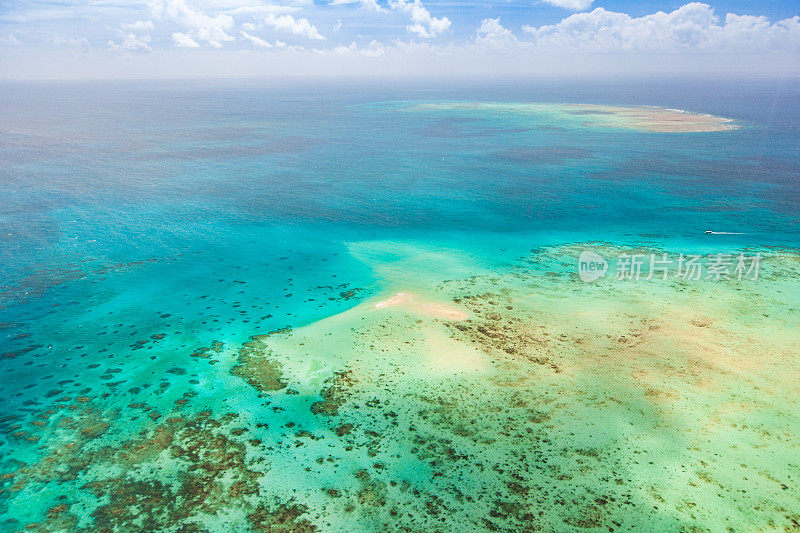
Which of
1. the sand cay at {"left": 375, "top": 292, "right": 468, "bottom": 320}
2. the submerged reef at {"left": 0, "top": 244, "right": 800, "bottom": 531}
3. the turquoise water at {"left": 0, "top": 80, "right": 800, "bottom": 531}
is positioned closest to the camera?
the submerged reef at {"left": 0, "top": 244, "right": 800, "bottom": 531}

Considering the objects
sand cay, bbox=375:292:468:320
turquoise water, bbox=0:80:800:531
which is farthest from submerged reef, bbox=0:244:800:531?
sand cay, bbox=375:292:468:320

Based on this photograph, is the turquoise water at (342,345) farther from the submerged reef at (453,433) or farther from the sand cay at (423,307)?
the sand cay at (423,307)

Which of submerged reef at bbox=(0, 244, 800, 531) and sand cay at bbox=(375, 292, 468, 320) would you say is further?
sand cay at bbox=(375, 292, 468, 320)

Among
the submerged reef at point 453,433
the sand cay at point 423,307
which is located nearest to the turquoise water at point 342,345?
the submerged reef at point 453,433

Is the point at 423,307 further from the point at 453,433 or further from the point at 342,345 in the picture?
the point at 453,433

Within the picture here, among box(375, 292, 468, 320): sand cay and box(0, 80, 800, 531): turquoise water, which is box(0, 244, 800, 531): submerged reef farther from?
box(375, 292, 468, 320): sand cay

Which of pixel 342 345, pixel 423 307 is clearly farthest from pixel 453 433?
pixel 423 307

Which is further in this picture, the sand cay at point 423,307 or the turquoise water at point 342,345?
the sand cay at point 423,307

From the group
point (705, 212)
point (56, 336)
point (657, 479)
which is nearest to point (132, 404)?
point (56, 336)

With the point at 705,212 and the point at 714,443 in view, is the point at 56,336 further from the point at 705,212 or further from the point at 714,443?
the point at 705,212
